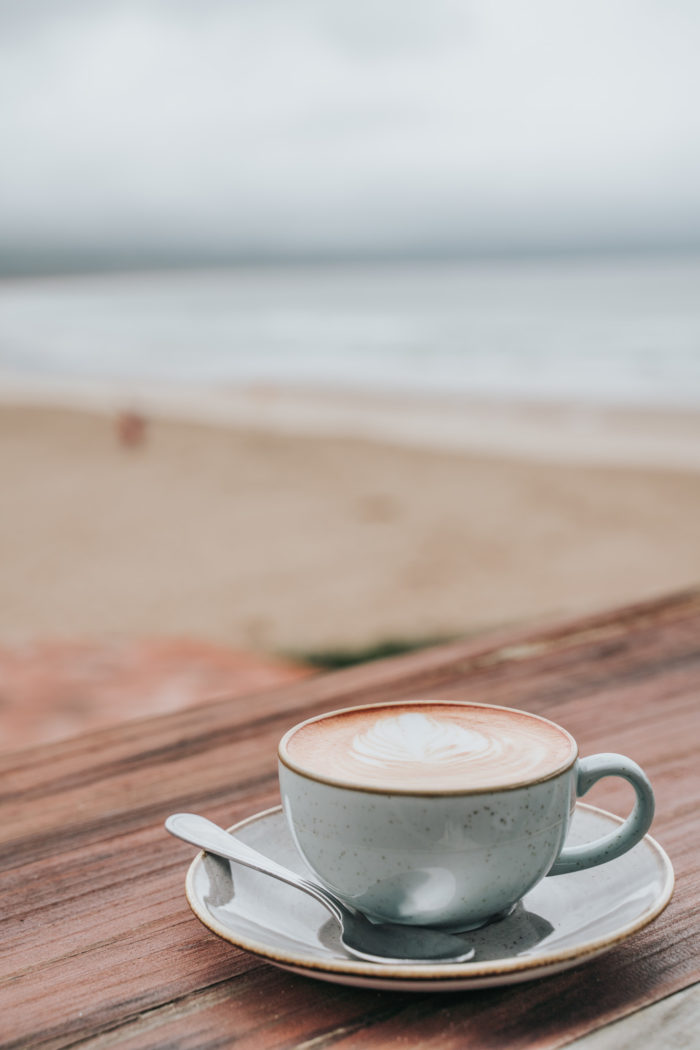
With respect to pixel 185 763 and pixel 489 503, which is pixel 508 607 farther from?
pixel 185 763

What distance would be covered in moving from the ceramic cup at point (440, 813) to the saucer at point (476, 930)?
0.01 m

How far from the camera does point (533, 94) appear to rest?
14414 mm

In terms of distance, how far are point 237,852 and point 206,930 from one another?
0.04 m

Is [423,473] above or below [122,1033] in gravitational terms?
below

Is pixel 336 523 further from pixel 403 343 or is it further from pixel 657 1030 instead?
pixel 403 343

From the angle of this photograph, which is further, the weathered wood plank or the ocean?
the ocean

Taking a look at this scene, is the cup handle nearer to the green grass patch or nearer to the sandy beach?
the sandy beach

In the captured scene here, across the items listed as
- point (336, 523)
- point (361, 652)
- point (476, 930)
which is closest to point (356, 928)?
point (476, 930)

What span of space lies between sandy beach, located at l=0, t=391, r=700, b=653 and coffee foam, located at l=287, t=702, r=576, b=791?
242cm

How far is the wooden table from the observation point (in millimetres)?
328

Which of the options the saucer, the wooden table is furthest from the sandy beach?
the saucer

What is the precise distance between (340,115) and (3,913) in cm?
1398

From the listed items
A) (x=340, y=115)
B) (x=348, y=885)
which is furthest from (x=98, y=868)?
(x=340, y=115)

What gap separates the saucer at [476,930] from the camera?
314 mm
